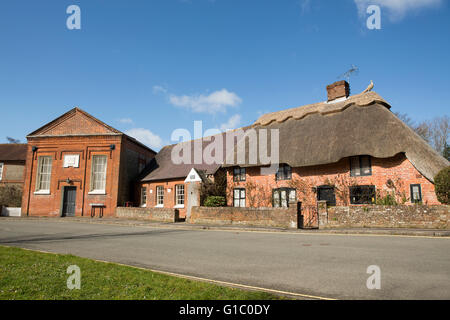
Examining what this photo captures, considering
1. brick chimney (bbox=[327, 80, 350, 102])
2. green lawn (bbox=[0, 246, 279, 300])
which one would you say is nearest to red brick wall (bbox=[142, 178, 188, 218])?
brick chimney (bbox=[327, 80, 350, 102])

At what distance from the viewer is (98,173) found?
27094 mm

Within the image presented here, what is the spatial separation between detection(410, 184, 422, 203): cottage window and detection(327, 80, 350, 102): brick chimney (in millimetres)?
10976

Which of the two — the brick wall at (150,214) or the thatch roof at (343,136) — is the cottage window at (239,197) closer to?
the thatch roof at (343,136)

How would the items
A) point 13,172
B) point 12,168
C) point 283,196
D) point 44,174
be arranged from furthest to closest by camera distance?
point 12,168, point 13,172, point 44,174, point 283,196

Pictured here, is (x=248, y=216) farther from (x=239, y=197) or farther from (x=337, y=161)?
(x=337, y=161)

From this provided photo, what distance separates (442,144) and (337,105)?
23.4m

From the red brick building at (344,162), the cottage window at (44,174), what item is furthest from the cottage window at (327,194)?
the cottage window at (44,174)

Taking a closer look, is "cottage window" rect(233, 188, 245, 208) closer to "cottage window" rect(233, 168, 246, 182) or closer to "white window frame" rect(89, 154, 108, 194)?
"cottage window" rect(233, 168, 246, 182)

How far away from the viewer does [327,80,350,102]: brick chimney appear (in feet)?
82.6

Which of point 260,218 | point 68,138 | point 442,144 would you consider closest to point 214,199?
point 260,218

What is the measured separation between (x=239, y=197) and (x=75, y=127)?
1713cm

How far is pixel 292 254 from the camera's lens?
8219 mm

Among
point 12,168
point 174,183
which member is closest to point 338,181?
point 174,183

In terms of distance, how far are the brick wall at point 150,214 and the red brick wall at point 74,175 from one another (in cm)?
171
